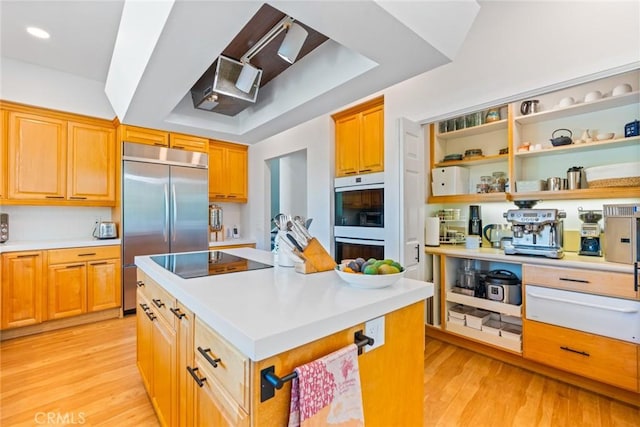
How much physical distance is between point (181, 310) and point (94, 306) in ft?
9.24

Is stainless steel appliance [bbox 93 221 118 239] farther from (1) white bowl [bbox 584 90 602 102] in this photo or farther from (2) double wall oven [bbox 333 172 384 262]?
(1) white bowl [bbox 584 90 602 102]

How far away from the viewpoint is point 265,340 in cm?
76

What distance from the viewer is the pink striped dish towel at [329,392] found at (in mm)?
812

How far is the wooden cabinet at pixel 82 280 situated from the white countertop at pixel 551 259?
11.3 feet

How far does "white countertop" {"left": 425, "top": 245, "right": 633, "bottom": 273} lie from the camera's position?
1.91 meters

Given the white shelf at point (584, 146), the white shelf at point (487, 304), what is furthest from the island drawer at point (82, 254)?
the white shelf at point (584, 146)

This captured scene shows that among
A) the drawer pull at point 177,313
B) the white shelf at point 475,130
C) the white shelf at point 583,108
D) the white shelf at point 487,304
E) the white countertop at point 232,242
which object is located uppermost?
the white shelf at point 475,130

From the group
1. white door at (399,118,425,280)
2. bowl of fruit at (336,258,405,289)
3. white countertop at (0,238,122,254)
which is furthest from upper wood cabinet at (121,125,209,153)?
bowl of fruit at (336,258,405,289)

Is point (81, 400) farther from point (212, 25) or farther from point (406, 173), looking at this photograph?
point (406, 173)

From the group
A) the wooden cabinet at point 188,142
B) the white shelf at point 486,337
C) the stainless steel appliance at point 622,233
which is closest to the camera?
the stainless steel appliance at point 622,233

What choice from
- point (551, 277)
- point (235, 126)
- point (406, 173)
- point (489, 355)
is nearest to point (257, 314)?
point (406, 173)

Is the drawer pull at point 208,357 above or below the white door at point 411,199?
below

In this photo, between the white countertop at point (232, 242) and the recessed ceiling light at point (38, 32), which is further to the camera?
the white countertop at point (232, 242)

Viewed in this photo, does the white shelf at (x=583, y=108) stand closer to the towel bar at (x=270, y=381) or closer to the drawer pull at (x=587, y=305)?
the drawer pull at (x=587, y=305)
